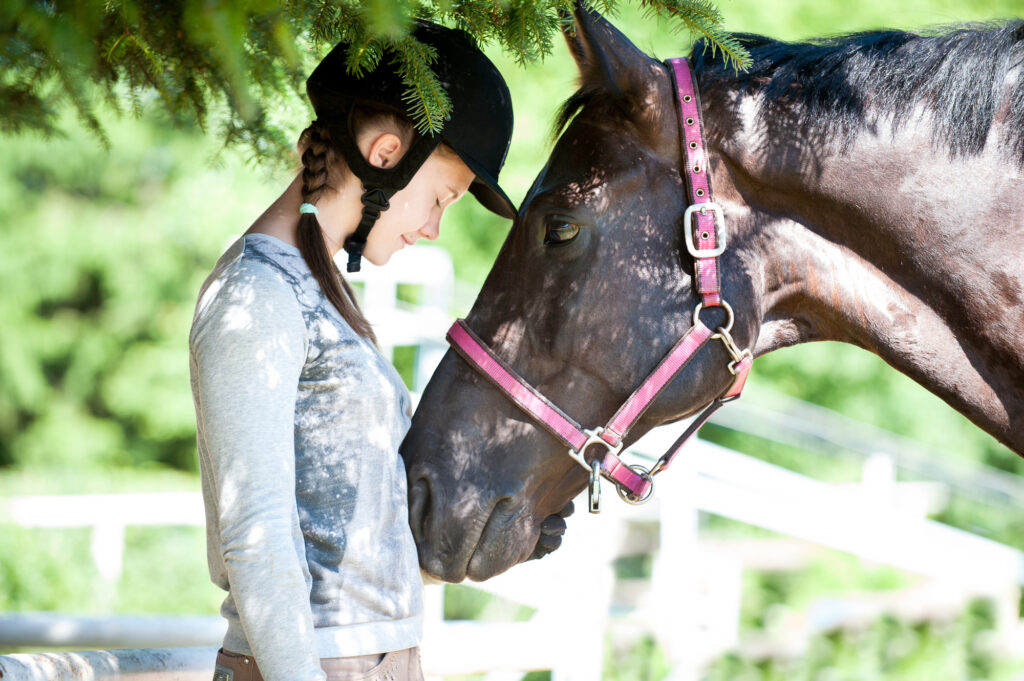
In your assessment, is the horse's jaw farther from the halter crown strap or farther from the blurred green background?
the blurred green background

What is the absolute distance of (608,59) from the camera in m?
1.94

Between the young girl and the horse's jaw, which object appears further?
the horse's jaw

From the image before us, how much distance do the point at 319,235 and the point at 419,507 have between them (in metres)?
0.57

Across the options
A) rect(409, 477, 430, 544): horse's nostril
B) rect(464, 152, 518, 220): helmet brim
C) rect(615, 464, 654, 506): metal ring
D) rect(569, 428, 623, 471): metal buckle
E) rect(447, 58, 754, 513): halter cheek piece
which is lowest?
rect(409, 477, 430, 544): horse's nostril

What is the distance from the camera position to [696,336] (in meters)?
1.95

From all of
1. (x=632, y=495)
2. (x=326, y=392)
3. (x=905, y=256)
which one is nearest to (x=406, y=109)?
(x=326, y=392)

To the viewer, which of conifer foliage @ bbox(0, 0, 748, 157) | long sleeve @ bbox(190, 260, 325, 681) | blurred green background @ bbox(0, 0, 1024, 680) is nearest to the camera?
conifer foliage @ bbox(0, 0, 748, 157)

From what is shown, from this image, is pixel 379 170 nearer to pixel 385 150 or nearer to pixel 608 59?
pixel 385 150

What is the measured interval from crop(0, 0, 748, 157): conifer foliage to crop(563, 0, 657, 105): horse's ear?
0.21ft

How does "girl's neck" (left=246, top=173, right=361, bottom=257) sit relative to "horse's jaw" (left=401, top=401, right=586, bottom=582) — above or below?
above

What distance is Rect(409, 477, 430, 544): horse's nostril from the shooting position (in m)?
1.88

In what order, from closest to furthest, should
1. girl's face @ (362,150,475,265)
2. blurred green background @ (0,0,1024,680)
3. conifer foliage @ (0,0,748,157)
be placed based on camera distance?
conifer foliage @ (0,0,748,157) → girl's face @ (362,150,475,265) → blurred green background @ (0,0,1024,680)

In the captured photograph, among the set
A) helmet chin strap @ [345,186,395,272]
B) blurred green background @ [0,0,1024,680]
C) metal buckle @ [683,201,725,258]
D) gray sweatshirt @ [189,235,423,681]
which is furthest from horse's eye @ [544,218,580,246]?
blurred green background @ [0,0,1024,680]

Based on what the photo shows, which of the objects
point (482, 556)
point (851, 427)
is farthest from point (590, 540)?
point (851, 427)
